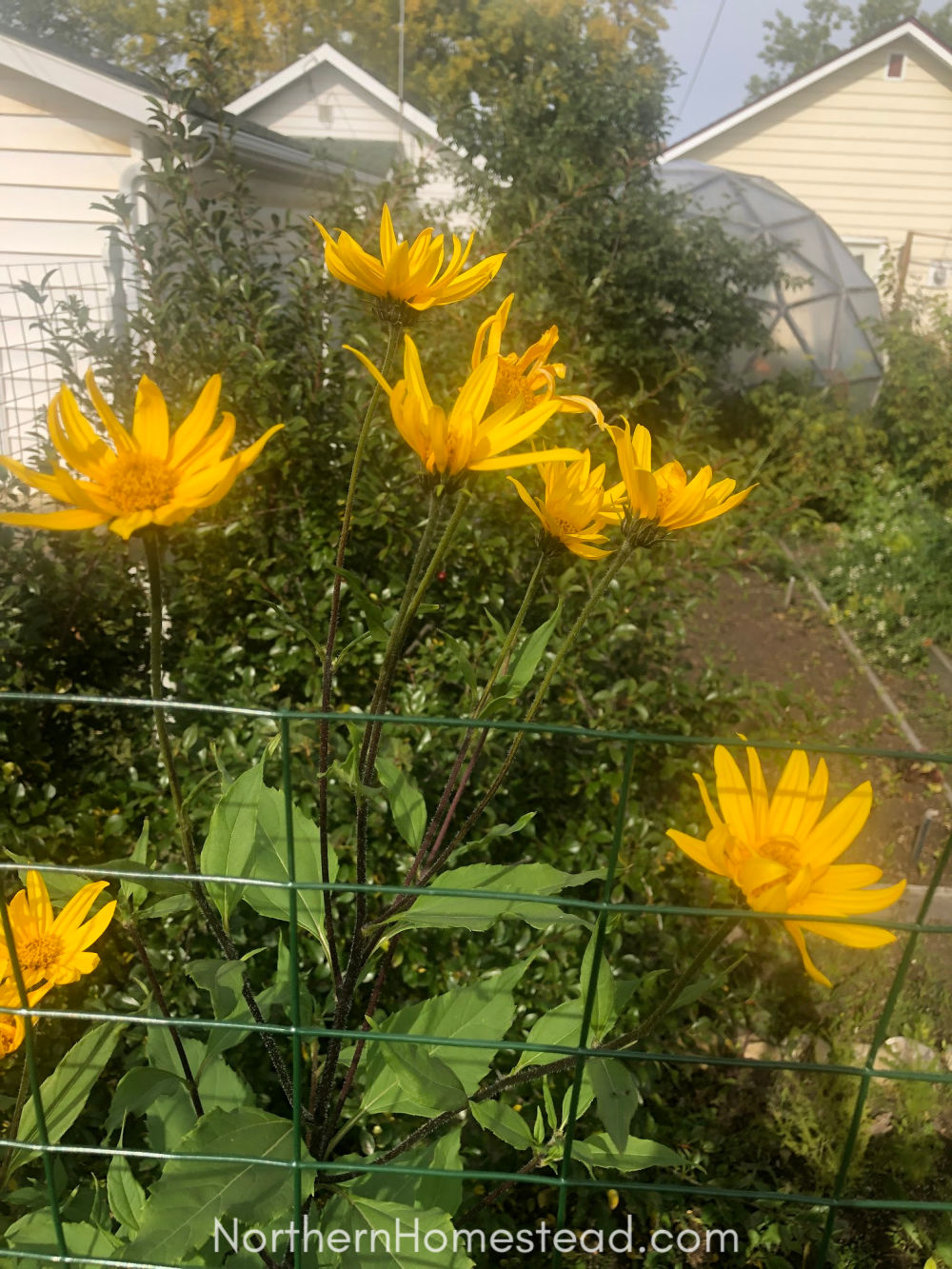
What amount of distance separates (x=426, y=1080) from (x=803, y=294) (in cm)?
928

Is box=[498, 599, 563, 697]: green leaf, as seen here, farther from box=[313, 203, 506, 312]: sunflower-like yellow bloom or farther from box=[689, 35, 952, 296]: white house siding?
box=[689, 35, 952, 296]: white house siding

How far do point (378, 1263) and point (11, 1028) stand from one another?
0.51m

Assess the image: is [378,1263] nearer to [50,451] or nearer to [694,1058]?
[694,1058]

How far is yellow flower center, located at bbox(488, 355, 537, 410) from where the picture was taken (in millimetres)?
932

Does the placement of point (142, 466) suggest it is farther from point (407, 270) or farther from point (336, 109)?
point (336, 109)

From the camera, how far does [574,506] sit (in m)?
0.97

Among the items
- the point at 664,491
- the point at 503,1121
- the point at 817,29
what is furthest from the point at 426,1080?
the point at 817,29

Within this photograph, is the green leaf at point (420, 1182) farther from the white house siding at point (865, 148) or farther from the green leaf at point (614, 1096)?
the white house siding at point (865, 148)

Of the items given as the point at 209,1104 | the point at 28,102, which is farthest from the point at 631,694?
the point at 28,102

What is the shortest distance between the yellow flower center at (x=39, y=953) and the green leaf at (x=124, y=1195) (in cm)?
28

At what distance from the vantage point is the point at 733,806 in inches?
33.7

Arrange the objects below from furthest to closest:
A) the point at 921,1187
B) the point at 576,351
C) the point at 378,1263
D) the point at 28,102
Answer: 1. the point at 28,102
2. the point at 576,351
3. the point at 921,1187
4. the point at 378,1263

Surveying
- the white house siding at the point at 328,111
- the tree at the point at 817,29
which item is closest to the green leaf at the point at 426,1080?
the white house siding at the point at 328,111

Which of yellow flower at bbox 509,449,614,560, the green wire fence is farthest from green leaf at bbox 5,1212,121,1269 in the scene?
yellow flower at bbox 509,449,614,560
